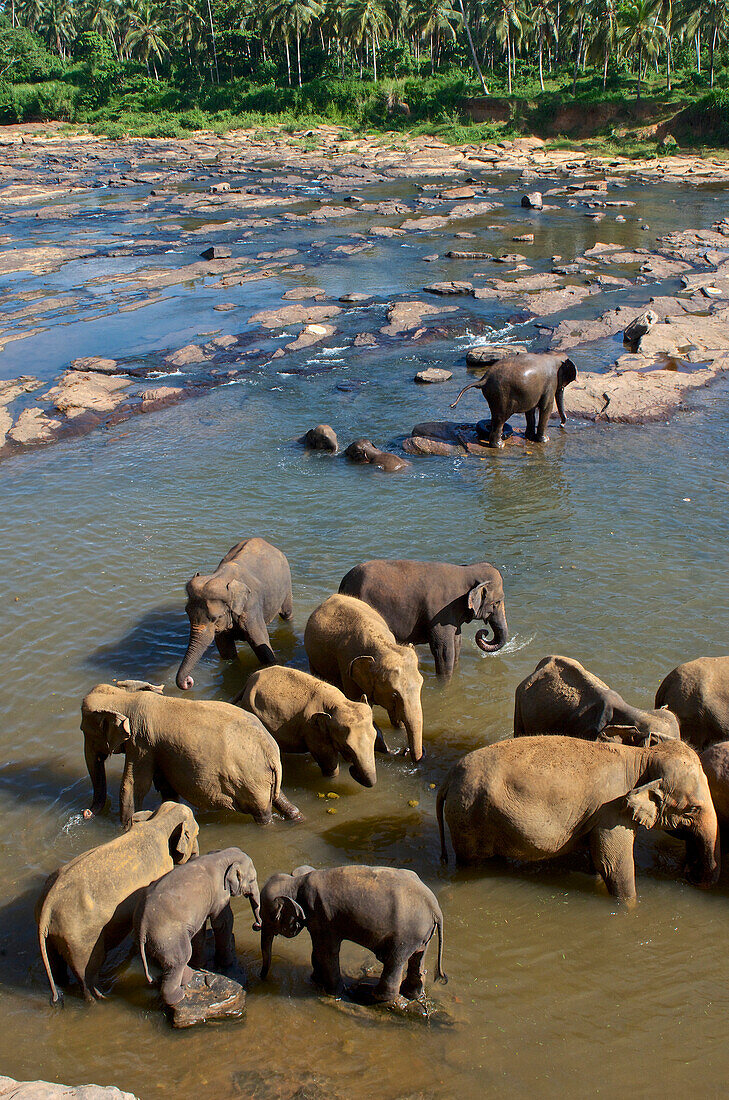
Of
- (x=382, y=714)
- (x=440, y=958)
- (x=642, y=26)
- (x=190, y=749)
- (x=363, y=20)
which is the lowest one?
(x=382, y=714)

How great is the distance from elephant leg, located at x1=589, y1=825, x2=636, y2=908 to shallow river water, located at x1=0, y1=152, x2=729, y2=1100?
17 cm

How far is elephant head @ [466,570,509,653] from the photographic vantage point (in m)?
9.28

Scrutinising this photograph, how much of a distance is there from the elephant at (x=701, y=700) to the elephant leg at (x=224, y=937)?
13.6ft

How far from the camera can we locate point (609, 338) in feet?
70.5

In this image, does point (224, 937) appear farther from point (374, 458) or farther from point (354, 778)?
point (374, 458)

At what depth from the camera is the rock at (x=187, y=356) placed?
843 inches

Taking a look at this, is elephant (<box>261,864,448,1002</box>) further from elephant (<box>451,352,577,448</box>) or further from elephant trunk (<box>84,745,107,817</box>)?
elephant (<box>451,352,577,448</box>)

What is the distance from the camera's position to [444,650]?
9539mm

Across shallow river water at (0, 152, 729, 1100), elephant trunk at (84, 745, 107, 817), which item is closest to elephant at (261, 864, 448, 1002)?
shallow river water at (0, 152, 729, 1100)

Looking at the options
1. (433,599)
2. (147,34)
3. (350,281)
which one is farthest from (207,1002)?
(147,34)

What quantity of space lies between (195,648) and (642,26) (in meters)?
63.3

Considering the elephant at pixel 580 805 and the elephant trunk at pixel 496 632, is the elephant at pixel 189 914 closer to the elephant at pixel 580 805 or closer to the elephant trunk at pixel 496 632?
the elephant at pixel 580 805

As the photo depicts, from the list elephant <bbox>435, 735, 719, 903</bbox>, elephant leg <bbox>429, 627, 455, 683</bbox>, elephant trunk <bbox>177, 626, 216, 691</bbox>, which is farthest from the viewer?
elephant leg <bbox>429, 627, 455, 683</bbox>

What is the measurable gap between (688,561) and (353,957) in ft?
25.0
